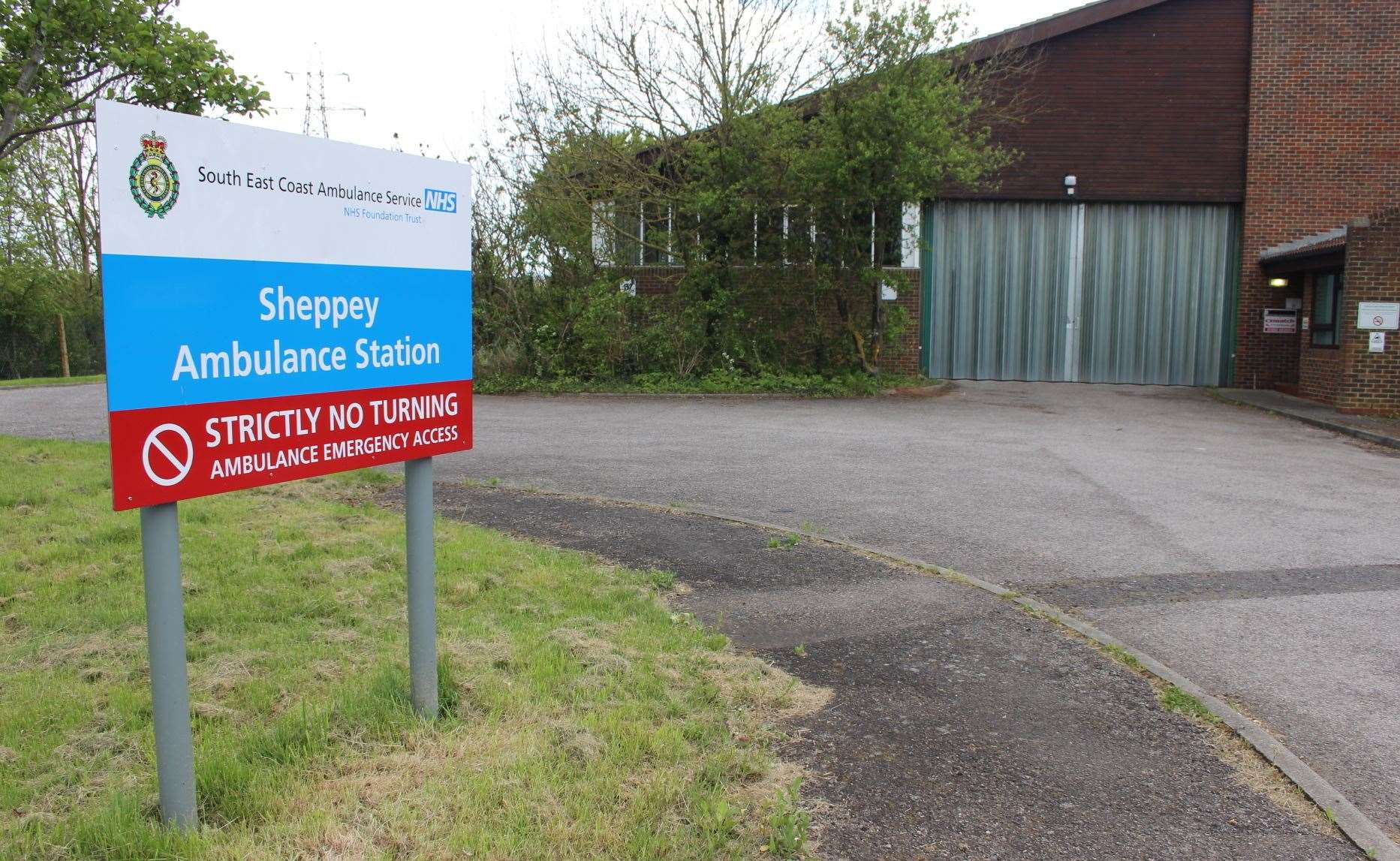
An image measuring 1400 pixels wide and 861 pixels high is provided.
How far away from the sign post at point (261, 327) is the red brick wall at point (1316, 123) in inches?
879

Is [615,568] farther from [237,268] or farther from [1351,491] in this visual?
[1351,491]

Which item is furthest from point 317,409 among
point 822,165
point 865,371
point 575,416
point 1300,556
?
point 865,371

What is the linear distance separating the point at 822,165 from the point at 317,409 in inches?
662

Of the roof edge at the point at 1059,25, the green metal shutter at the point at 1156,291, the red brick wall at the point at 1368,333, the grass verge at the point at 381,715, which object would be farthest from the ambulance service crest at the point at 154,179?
the green metal shutter at the point at 1156,291

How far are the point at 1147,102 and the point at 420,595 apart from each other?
74.3 feet

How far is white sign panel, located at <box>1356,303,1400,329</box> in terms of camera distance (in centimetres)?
1692

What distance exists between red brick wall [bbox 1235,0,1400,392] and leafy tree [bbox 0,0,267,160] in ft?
69.4

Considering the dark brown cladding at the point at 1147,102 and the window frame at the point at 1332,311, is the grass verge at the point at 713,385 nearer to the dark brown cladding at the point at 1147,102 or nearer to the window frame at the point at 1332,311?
the dark brown cladding at the point at 1147,102

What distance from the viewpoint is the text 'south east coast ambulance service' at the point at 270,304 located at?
2908 millimetres

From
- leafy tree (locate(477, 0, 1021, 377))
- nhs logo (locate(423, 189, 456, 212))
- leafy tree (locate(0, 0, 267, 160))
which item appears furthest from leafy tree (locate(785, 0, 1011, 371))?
nhs logo (locate(423, 189, 456, 212))

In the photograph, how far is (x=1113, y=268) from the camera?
2327 cm

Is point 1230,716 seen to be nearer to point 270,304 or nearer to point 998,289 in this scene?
point 270,304

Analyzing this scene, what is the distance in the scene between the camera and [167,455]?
301cm

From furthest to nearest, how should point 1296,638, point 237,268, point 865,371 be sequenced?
1. point 865,371
2. point 1296,638
3. point 237,268
